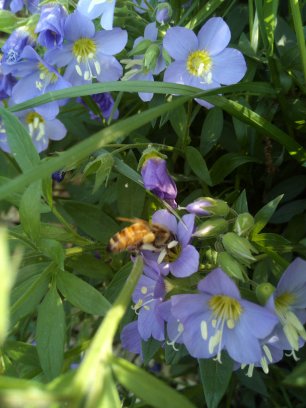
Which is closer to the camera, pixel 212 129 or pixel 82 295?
pixel 82 295

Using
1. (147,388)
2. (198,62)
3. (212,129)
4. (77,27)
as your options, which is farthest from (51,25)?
(147,388)

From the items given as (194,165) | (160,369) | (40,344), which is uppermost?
(194,165)

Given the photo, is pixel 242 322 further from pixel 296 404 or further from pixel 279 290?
pixel 296 404

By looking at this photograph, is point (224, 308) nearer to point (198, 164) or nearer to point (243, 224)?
point (243, 224)

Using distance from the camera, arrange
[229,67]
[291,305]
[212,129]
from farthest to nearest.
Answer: [212,129]
[229,67]
[291,305]

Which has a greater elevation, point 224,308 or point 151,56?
point 151,56

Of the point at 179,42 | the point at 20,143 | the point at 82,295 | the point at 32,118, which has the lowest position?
the point at 32,118

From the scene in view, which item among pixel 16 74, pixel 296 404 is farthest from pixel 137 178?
pixel 296 404
